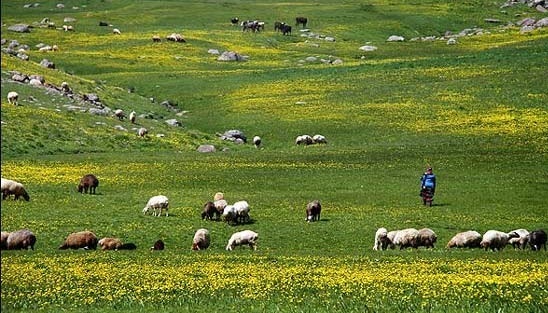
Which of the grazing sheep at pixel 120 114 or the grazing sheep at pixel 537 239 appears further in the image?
the grazing sheep at pixel 120 114

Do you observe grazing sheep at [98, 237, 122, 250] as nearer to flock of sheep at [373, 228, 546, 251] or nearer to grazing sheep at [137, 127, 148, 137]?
flock of sheep at [373, 228, 546, 251]

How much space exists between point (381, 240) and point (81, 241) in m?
12.3

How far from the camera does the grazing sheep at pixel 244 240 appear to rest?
37.8 meters

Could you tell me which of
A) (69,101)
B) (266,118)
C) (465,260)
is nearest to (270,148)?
(266,118)

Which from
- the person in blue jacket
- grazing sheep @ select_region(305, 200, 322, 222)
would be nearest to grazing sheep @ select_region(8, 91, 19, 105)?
Answer: grazing sheep @ select_region(305, 200, 322, 222)

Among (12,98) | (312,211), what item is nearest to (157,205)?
(312,211)

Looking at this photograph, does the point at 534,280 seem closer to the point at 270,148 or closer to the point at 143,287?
the point at 143,287

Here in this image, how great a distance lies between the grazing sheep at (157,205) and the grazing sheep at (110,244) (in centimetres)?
732

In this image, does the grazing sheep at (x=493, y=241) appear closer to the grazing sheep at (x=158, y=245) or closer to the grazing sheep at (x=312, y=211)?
the grazing sheep at (x=312, y=211)

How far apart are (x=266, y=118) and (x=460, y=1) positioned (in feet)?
362

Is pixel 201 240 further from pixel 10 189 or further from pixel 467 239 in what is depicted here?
pixel 10 189

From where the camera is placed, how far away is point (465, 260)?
105 ft

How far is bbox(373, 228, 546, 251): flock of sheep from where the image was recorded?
36531mm

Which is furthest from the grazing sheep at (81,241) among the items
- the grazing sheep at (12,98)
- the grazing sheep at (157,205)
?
the grazing sheep at (12,98)
